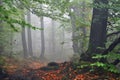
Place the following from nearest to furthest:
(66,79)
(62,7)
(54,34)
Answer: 1. (66,79)
2. (62,7)
3. (54,34)

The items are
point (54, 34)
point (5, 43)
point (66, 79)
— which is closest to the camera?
point (66, 79)

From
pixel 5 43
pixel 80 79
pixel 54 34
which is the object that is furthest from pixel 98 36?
pixel 54 34

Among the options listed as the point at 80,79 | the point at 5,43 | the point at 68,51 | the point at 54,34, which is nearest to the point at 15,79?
the point at 80,79

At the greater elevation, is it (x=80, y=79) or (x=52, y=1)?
(x=52, y=1)

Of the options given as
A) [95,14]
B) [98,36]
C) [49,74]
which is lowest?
[49,74]

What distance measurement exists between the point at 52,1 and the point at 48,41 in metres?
35.7

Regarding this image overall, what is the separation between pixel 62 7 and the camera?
15.7 m

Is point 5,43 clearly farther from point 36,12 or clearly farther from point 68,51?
point 68,51

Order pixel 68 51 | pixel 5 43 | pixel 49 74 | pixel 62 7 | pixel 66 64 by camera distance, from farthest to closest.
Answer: pixel 68 51 → pixel 5 43 → pixel 62 7 → pixel 66 64 → pixel 49 74

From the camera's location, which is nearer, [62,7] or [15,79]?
[15,79]

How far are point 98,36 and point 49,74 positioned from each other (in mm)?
3238

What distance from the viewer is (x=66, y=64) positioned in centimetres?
1335

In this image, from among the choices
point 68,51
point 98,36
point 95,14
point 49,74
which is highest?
point 95,14

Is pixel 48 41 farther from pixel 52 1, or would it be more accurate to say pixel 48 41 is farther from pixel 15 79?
pixel 15 79
